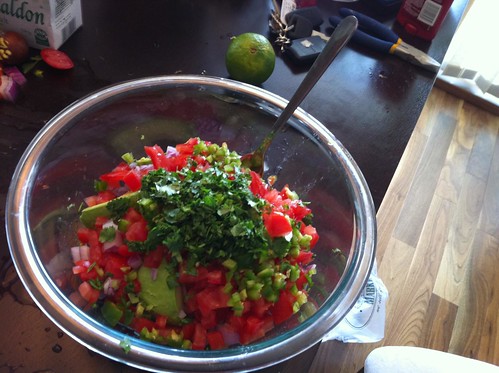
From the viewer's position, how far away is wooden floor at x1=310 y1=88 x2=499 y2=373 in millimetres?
1749

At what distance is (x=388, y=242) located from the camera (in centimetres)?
195

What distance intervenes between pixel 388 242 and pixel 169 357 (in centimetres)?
152

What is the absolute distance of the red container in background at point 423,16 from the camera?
1.36 m

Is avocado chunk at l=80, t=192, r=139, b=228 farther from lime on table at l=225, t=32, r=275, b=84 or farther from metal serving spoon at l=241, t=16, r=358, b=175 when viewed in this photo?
lime on table at l=225, t=32, r=275, b=84

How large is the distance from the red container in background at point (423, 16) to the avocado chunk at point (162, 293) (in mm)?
Answer: 1127

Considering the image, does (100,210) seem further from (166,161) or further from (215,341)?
(215,341)

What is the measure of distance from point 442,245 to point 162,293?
163cm

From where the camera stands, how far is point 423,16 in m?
1.39

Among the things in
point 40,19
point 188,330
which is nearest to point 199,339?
point 188,330

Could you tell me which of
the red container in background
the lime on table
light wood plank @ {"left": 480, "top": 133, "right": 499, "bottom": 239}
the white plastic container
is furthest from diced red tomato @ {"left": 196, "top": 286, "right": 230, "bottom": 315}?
light wood plank @ {"left": 480, "top": 133, "right": 499, "bottom": 239}

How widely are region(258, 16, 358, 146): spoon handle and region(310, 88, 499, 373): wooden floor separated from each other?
3.23ft

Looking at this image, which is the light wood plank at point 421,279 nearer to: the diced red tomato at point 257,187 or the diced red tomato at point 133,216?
the diced red tomato at point 257,187

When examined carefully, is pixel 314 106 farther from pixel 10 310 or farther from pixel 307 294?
pixel 10 310

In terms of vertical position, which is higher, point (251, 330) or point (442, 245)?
point (251, 330)
